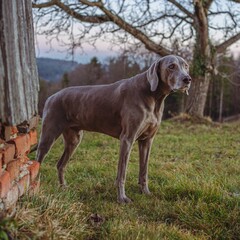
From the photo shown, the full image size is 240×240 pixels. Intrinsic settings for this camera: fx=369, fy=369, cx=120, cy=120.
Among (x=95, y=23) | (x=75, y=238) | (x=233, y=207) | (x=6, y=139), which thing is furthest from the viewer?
(x=95, y=23)

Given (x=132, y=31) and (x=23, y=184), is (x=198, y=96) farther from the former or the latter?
(x=23, y=184)

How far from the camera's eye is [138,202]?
412cm

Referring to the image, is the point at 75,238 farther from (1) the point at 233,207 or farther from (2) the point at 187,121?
(2) the point at 187,121

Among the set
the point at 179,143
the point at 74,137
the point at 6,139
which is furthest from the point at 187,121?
the point at 6,139

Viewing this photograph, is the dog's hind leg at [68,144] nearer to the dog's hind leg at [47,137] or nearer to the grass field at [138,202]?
the grass field at [138,202]

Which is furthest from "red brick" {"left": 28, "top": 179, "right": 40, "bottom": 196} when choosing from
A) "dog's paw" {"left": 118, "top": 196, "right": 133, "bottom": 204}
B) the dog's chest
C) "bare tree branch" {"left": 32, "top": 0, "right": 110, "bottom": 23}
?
"bare tree branch" {"left": 32, "top": 0, "right": 110, "bottom": 23}

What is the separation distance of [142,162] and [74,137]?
3.31ft

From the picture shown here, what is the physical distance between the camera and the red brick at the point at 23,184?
3.03 metres

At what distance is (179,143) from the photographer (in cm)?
872

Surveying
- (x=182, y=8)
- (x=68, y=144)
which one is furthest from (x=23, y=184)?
(x=182, y=8)

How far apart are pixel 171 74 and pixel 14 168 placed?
1965 millimetres

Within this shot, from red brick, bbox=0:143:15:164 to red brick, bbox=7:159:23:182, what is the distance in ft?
0.12

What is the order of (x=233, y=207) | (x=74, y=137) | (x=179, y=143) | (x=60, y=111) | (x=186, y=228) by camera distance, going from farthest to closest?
(x=179, y=143) → (x=74, y=137) → (x=60, y=111) → (x=233, y=207) → (x=186, y=228)

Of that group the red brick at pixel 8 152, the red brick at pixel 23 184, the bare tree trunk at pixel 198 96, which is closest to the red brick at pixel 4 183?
the red brick at pixel 8 152
